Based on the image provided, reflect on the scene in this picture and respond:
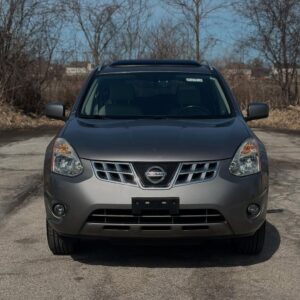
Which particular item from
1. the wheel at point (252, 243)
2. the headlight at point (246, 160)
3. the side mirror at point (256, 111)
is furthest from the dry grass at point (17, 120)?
the headlight at point (246, 160)

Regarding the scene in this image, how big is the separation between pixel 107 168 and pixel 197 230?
2.76 feet

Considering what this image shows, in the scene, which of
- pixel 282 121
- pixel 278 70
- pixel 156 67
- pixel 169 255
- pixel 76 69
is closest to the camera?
pixel 169 255

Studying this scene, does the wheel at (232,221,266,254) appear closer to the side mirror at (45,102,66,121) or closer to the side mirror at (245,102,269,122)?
the side mirror at (245,102,269,122)

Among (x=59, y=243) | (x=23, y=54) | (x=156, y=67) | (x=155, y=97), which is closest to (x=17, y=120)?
(x=23, y=54)

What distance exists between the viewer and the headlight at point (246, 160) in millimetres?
4699

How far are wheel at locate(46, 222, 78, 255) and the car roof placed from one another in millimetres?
1993

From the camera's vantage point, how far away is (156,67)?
646 cm

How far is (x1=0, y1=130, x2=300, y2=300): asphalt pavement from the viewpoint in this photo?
14.4ft

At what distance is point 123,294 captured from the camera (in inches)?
171

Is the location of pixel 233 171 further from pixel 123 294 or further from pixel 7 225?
pixel 7 225

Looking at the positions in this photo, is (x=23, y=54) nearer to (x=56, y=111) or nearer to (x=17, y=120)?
(x=17, y=120)

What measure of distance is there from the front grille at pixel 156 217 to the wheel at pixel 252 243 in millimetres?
618

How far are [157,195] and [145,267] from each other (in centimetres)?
80

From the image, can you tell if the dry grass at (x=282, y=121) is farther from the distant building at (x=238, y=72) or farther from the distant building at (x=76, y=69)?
the distant building at (x=76, y=69)
